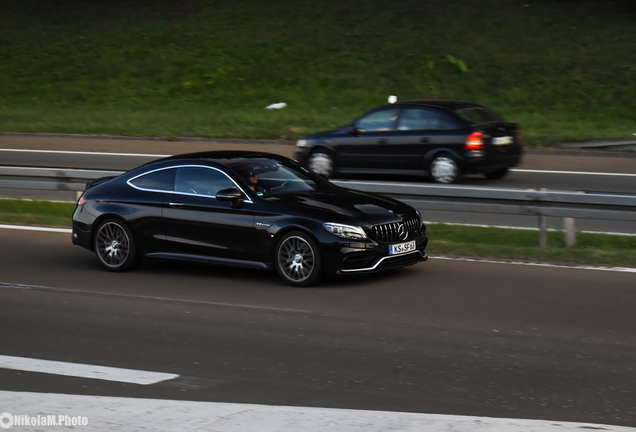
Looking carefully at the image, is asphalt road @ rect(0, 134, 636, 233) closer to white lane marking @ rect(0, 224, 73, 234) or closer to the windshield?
white lane marking @ rect(0, 224, 73, 234)

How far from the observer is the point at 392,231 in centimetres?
941

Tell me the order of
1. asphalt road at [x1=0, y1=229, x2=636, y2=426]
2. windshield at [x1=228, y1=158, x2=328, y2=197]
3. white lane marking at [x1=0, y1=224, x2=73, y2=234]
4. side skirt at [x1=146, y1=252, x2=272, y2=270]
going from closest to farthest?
asphalt road at [x1=0, y1=229, x2=636, y2=426] → side skirt at [x1=146, y1=252, x2=272, y2=270] → windshield at [x1=228, y1=158, x2=328, y2=197] → white lane marking at [x1=0, y1=224, x2=73, y2=234]

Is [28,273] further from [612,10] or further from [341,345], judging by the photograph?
[612,10]

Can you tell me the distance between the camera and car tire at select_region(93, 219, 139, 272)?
33.8 ft

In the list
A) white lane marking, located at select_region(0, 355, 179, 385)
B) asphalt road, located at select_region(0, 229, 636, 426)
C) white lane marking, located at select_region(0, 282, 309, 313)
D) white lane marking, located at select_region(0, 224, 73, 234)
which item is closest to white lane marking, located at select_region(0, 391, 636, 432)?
asphalt road, located at select_region(0, 229, 636, 426)

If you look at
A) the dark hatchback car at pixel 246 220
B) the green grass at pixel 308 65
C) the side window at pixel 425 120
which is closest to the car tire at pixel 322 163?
the side window at pixel 425 120

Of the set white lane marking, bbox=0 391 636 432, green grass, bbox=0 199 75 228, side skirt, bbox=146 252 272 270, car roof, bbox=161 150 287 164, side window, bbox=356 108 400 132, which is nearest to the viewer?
white lane marking, bbox=0 391 636 432

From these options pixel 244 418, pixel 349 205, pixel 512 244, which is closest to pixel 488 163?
pixel 512 244

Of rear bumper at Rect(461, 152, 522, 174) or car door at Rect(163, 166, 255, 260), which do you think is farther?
rear bumper at Rect(461, 152, 522, 174)

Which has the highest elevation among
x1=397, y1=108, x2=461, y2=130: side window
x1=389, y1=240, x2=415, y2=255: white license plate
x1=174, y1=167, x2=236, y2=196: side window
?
x1=397, y1=108, x2=461, y2=130: side window

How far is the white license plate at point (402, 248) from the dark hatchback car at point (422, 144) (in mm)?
7182

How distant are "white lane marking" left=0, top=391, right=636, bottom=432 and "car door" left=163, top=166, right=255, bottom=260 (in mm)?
4121

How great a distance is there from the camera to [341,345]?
723 centimetres

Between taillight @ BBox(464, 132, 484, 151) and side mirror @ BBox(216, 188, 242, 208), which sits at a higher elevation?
taillight @ BBox(464, 132, 484, 151)
